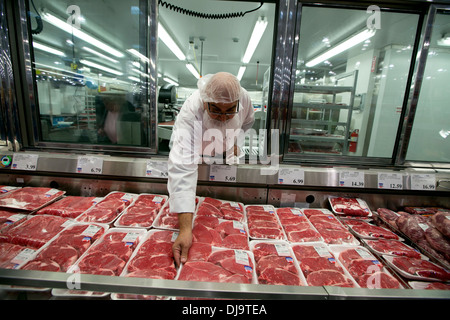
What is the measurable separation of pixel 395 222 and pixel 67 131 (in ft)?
9.52

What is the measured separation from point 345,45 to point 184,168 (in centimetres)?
505

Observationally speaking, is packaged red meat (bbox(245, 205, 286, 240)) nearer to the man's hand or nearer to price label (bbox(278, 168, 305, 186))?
price label (bbox(278, 168, 305, 186))

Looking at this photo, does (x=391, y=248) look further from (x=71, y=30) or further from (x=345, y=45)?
(x=345, y=45)

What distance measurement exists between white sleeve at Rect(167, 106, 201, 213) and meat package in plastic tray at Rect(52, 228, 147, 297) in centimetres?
33

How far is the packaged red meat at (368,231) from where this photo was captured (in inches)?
59.4

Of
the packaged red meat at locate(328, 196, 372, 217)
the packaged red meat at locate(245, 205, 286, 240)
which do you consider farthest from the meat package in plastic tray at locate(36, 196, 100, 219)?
the packaged red meat at locate(328, 196, 372, 217)

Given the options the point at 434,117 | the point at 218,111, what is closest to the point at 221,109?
the point at 218,111

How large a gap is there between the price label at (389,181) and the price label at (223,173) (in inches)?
46.3

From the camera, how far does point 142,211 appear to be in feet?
5.34

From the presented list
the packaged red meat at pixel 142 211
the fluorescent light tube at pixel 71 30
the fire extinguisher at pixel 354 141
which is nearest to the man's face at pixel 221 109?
the packaged red meat at pixel 142 211

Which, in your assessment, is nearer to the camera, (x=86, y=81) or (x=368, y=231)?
(x=368, y=231)

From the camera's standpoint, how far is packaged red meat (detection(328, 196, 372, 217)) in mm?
1709

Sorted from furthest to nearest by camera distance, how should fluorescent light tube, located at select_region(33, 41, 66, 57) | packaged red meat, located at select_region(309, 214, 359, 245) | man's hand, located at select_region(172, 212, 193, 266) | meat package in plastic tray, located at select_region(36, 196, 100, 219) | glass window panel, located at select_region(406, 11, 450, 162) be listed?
glass window panel, located at select_region(406, 11, 450, 162) → fluorescent light tube, located at select_region(33, 41, 66, 57) → meat package in plastic tray, located at select_region(36, 196, 100, 219) → packaged red meat, located at select_region(309, 214, 359, 245) → man's hand, located at select_region(172, 212, 193, 266)
